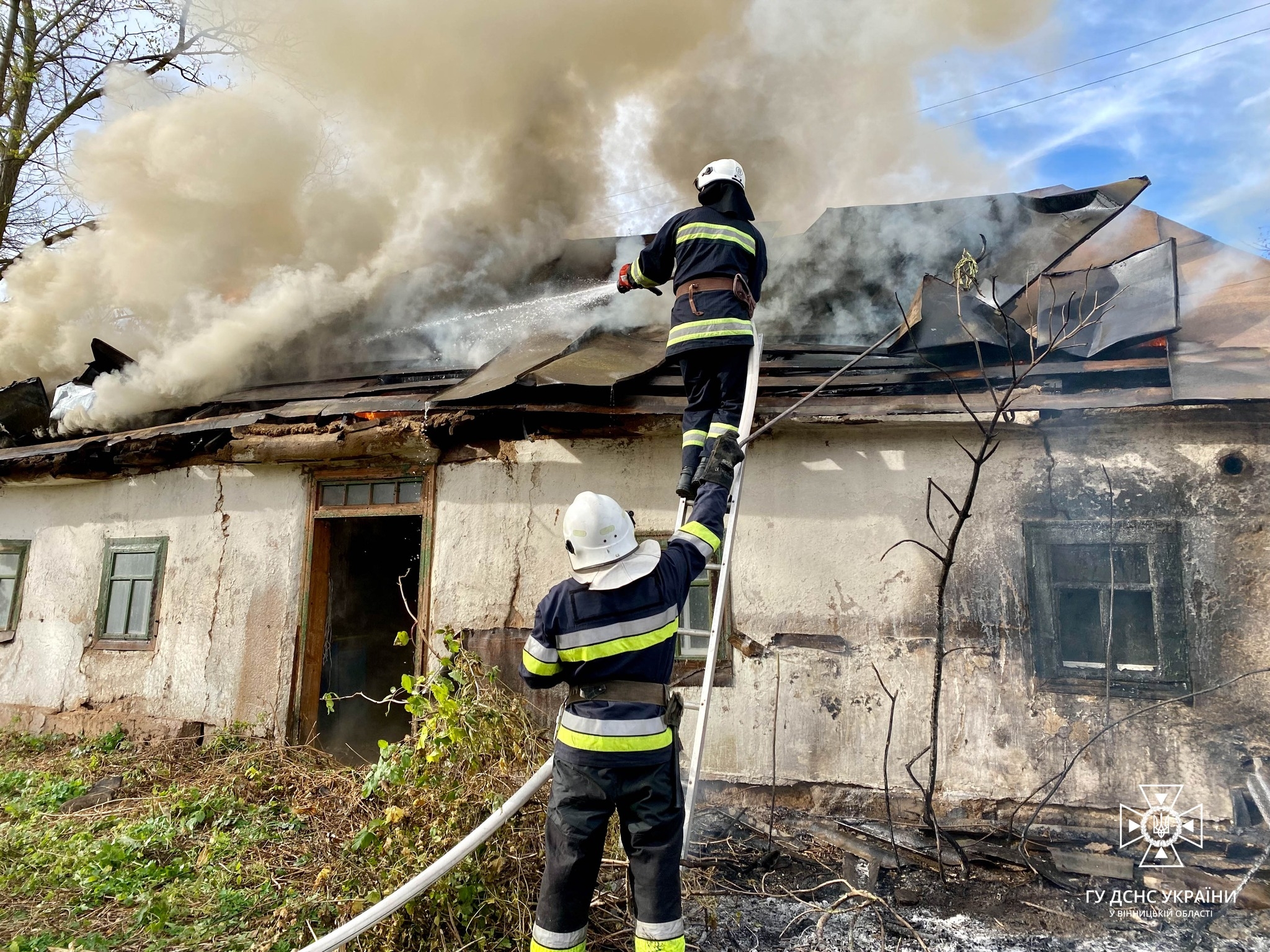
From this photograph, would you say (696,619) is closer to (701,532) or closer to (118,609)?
(701,532)

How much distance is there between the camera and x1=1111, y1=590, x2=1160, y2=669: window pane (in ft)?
14.7

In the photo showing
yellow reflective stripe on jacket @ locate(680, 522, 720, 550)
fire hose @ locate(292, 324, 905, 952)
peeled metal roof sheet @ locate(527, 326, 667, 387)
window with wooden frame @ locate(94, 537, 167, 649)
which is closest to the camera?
fire hose @ locate(292, 324, 905, 952)

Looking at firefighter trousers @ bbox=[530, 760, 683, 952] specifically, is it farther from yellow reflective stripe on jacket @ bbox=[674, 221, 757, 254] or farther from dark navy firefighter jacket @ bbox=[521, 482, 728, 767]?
yellow reflective stripe on jacket @ bbox=[674, 221, 757, 254]

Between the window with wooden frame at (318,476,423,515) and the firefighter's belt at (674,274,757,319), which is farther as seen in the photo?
the window with wooden frame at (318,476,423,515)

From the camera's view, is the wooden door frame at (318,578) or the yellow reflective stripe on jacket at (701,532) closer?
the yellow reflective stripe on jacket at (701,532)

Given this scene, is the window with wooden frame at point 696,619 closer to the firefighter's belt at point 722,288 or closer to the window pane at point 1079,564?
Result: the firefighter's belt at point 722,288

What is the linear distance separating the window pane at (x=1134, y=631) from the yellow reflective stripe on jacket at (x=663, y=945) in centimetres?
345

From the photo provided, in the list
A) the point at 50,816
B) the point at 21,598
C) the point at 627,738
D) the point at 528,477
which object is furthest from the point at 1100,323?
the point at 21,598

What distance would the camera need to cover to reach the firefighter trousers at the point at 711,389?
379 centimetres

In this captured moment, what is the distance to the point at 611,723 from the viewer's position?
2.60 metres

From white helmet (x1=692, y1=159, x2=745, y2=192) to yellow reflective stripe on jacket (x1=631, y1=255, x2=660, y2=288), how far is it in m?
0.54

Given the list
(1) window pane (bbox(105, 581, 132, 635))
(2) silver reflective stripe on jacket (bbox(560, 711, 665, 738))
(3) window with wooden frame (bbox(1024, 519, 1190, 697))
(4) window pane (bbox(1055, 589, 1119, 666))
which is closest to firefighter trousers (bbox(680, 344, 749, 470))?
(2) silver reflective stripe on jacket (bbox(560, 711, 665, 738))

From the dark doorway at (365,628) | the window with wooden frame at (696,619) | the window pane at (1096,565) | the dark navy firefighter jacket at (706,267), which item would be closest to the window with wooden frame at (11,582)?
the dark doorway at (365,628)

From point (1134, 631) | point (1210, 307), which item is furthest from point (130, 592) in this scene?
point (1210, 307)
